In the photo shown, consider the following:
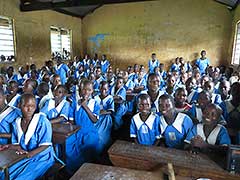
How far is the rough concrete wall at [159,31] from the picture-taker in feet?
32.3

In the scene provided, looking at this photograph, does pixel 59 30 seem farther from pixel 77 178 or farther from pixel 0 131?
pixel 77 178

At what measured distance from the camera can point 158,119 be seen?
230 centimetres

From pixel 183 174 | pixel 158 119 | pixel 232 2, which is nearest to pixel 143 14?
pixel 232 2

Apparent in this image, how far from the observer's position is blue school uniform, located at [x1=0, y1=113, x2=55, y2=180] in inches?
75.7

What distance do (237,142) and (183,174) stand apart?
1.07 m

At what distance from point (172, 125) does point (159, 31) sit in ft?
29.6

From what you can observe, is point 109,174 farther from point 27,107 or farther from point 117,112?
point 117,112

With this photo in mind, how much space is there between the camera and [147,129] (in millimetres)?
2303

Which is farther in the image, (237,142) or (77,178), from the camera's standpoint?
(237,142)

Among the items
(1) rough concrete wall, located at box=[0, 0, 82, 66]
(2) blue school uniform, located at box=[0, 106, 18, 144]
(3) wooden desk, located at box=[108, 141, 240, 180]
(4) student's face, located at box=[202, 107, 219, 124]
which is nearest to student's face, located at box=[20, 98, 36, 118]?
(2) blue school uniform, located at box=[0, 106, 18, 144]

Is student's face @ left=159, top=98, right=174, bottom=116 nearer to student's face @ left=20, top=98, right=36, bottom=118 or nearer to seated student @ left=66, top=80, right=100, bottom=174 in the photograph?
seated student @ left=66, top=80, right=100, bottom=174

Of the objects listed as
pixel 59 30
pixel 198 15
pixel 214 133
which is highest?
pixel 198 15

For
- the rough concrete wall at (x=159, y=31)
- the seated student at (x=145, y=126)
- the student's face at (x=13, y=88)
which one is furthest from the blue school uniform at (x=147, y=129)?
the rough concrete wall at (x=159, y=31)

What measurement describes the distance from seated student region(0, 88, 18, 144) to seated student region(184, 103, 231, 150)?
1882 mm
